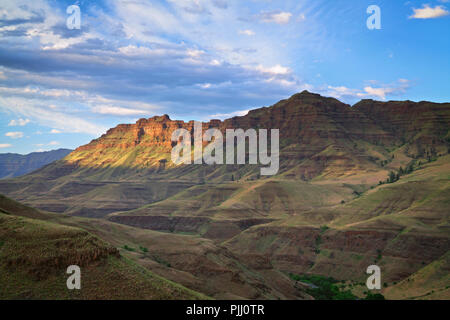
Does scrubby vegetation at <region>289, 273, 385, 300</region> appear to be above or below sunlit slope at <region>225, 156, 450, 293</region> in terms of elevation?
below

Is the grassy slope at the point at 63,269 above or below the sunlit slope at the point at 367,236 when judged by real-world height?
above

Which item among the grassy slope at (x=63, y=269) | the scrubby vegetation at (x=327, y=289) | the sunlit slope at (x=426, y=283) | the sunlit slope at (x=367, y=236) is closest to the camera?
the grassy slope at (x=63, y=269)

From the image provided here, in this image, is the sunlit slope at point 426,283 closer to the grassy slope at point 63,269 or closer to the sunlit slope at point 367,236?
the sunlit slope at point 367,236

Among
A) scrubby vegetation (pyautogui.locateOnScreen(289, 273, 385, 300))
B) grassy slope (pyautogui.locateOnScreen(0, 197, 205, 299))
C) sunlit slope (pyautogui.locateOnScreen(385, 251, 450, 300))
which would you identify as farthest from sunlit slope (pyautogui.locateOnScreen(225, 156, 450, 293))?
grassy slope (pyautogui.locateOnScreen(0, 197, 205, 299))

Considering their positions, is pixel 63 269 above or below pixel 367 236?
above

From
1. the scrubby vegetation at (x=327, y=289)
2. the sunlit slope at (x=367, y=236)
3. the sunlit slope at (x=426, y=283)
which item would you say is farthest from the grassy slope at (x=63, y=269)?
the sunlit slope at (x=426, y=283)

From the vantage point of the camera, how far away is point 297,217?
171 meters

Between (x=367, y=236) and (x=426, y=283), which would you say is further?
(x=367, y=236)

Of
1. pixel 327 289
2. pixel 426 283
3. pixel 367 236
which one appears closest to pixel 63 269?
pixel 327 289

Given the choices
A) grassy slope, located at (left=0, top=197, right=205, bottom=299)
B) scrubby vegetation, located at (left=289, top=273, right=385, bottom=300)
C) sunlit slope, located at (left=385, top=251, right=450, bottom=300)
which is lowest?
scrubby vegetation, located at (left=289, top=273, right=385, bottom=300)

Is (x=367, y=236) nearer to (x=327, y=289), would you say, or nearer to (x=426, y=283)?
(x=327, y=289)

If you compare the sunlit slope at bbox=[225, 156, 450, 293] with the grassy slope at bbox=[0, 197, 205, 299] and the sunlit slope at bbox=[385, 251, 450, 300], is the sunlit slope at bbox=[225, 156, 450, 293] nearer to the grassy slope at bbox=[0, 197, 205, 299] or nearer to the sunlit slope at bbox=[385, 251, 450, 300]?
the sunlit slope at bbox=[385, 251, 450, 300]
